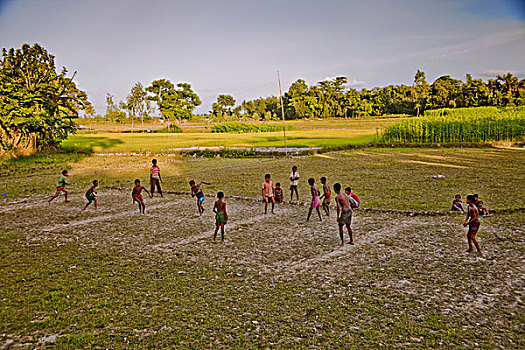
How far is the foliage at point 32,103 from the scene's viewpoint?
109 ft

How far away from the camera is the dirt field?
6012 millimetres

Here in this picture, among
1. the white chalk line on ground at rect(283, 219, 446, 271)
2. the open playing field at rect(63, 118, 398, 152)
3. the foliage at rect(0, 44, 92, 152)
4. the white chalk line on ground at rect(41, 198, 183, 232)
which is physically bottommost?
the white chalk line on ground at rect(283, 219, 446, 271)

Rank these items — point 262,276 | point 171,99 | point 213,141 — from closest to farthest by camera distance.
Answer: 1. point 262,276
2. point 213,141
3. point 171,99

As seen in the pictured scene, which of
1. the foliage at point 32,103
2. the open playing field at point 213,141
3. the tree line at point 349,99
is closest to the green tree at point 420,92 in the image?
the tree line at point 349,99

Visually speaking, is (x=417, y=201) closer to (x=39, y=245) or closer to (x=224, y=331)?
(x=224, y=331)

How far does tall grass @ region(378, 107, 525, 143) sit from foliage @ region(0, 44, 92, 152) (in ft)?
108

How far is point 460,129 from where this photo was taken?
1539 inches

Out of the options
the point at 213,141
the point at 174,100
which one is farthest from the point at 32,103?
the point at 174,100

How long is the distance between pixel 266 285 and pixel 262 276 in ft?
1.60

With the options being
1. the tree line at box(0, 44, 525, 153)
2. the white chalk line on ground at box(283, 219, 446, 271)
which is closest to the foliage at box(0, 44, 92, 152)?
the tree line at box(0, 44, 525, 153)

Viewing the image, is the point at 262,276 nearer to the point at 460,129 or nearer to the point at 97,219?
the point at 97,219

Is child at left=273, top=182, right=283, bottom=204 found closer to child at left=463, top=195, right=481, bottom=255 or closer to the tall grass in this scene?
child at left=463, top=195, right=481, bottom=255

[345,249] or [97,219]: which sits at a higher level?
[97,219]

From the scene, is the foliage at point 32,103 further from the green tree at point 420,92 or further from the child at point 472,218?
the green tree at point 420,92
